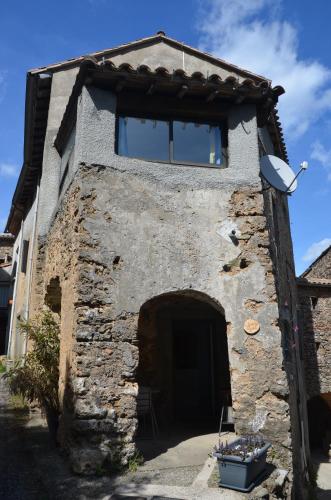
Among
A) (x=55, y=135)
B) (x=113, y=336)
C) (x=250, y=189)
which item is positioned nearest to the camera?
(x=113, y=336)

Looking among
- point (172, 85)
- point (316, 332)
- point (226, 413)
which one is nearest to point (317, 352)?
point (316, 332)

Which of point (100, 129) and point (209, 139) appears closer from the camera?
point (100, 129)

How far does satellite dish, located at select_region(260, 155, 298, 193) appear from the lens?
8.13 metres

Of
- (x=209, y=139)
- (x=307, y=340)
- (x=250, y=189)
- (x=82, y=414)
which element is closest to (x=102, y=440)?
(x=82, y=414)

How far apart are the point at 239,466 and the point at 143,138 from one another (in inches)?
219

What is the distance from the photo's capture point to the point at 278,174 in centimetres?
831

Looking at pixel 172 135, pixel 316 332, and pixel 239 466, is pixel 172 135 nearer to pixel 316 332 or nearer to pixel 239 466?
pixel 239 466

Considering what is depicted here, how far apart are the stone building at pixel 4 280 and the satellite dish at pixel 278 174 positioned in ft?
59.9

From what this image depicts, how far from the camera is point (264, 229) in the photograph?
7.44m

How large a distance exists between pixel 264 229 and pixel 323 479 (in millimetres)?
9108

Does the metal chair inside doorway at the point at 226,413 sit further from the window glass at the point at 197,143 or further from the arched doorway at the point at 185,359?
the window glass at the point at 197,143

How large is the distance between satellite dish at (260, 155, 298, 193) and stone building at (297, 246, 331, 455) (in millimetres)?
8944

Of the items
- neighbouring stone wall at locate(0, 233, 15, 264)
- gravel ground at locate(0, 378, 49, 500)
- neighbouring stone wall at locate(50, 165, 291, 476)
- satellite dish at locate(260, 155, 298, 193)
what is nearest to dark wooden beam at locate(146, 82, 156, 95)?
neighbouring stone wall at locate(50, 165, 291, 476)

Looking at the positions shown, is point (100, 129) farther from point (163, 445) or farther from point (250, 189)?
point (163, 445)
